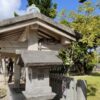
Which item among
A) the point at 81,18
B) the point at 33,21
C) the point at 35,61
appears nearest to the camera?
the point at 35,61

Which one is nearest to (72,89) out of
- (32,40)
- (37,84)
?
(37,84)

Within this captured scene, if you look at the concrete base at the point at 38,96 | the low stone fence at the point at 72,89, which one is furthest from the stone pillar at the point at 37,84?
the low stone fence at the point at 72,89

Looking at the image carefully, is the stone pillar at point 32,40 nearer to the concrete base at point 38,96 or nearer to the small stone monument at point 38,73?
the small stone monument at point 38,73

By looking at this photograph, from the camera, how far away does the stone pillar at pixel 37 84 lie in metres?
5.89

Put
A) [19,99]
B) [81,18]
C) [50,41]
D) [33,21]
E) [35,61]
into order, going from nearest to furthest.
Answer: [35,61], [33,21], [50,41], [19,99], [81,18]

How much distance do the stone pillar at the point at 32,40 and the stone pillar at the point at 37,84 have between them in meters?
0.67

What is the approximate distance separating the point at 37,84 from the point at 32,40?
1.18m

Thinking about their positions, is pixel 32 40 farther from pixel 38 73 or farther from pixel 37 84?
pixel 37 84

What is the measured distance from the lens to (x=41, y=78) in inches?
241

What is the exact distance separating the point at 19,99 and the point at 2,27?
2519mm

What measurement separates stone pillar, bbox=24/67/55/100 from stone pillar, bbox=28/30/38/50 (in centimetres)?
67

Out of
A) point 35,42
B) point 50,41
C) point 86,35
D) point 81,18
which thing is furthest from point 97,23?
point 35,42

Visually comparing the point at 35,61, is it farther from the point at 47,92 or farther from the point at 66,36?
the point at 66,36

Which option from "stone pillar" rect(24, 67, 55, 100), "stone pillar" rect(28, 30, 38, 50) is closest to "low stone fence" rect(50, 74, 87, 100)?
"stone pillar" rect(24, 67, 55, 100)
